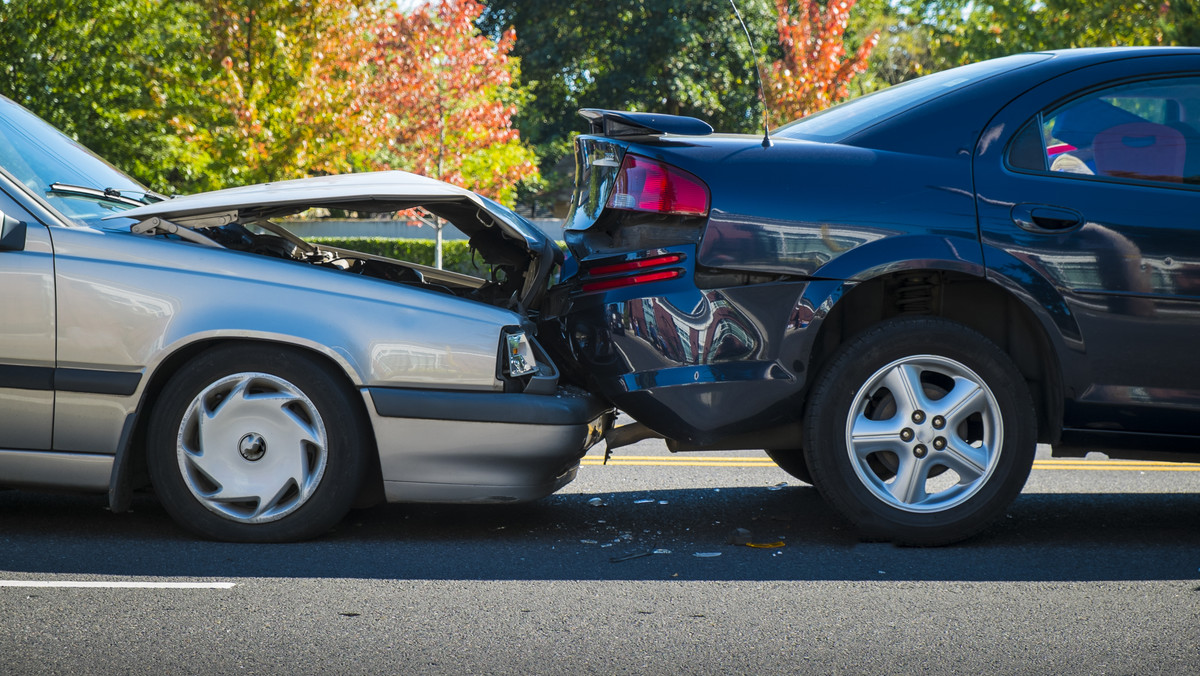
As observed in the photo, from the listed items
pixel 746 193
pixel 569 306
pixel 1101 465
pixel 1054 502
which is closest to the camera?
pixel 746 193

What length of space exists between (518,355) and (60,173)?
202cm

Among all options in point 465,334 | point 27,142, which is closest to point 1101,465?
point 465,334

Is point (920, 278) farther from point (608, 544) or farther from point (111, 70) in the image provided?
point (111, 70)

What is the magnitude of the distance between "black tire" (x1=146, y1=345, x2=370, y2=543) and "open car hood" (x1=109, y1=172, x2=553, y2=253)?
53 cm

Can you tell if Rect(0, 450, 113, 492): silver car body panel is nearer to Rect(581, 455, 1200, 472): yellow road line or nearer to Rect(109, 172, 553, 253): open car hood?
Rect(109, 172, 553, 253): open car hood

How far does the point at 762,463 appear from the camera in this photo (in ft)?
19.6

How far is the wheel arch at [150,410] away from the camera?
12.9 feet

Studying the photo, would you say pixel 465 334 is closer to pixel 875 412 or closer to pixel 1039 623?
pixel 875 412

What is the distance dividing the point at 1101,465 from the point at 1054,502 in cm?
116

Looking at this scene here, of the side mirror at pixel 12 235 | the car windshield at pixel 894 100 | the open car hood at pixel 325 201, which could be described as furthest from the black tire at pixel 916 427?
the side mirror at pixel 12 235

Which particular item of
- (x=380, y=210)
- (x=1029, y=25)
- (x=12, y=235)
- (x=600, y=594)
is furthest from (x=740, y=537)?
(x=1029, y=25)

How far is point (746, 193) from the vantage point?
393cm

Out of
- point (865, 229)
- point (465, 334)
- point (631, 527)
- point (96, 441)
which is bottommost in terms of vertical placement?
point (631, 527)

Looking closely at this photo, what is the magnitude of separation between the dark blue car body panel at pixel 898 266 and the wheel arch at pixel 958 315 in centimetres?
6
